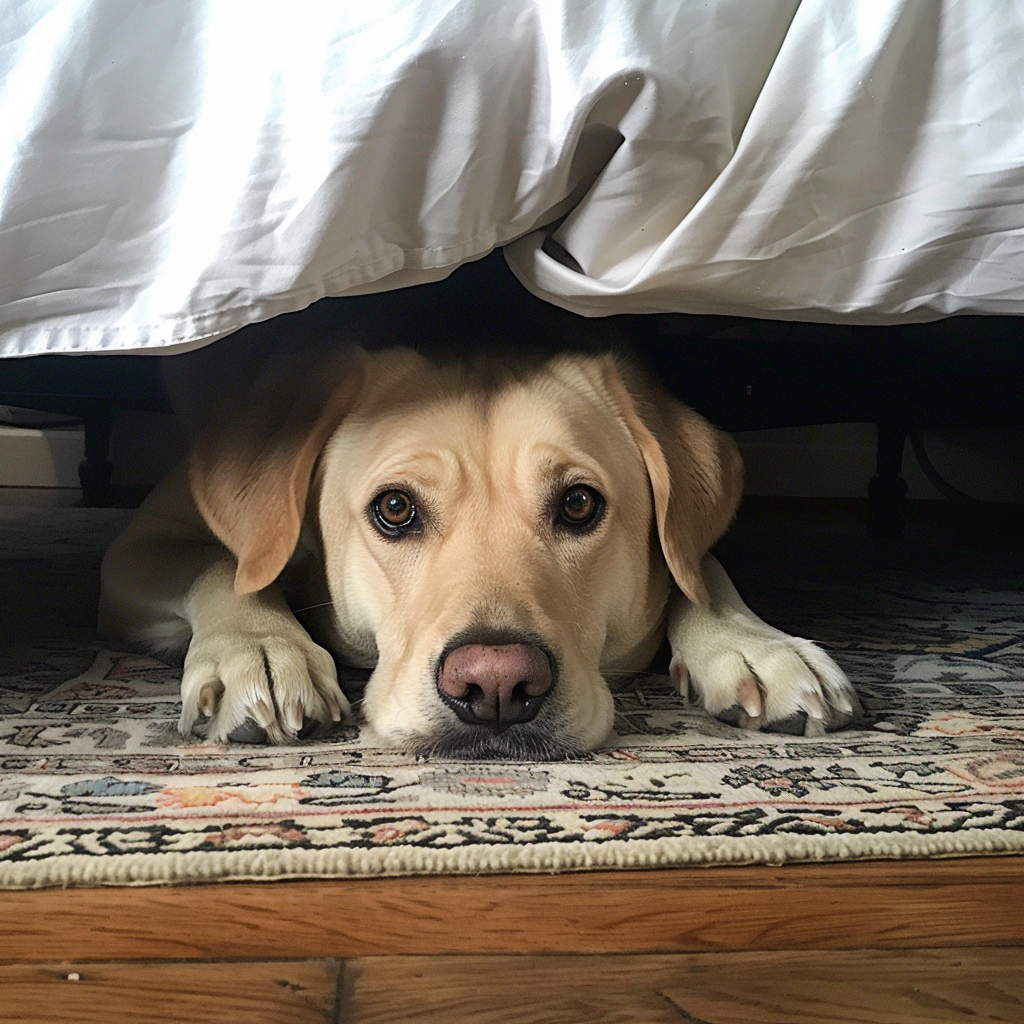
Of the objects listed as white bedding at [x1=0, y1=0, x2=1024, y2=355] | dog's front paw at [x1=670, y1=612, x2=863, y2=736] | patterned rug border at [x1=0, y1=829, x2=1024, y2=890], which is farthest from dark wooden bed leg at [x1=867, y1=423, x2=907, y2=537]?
patterned rug border at [x1=0, y1=829, x2=1024, y2=890]

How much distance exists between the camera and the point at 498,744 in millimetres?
1383

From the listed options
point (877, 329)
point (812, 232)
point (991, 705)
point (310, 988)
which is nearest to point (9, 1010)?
point (310, 988)

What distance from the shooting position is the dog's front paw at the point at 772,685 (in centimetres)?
150

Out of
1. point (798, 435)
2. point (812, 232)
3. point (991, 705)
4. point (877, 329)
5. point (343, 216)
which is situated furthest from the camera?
point (798, 435)

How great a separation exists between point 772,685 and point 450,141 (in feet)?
3.07

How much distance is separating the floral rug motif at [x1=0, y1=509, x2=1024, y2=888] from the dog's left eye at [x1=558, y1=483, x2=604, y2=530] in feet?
1.07

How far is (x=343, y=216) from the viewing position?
1.28 m

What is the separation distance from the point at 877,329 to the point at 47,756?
2.55m

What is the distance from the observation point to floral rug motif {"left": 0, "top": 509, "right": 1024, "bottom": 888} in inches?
39.6

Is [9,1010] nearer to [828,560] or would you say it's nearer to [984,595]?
[984,595]

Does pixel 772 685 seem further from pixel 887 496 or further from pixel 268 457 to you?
pixel 887 496

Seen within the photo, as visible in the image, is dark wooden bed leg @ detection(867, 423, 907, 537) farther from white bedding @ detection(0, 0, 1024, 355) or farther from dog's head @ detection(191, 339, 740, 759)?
white bedding @ detection(0, 0, 1024, 355)

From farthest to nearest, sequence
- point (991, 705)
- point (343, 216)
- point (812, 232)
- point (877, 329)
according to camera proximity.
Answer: point (877, 329) → point (991, 705) → point (812, 232) → point (343, 216)

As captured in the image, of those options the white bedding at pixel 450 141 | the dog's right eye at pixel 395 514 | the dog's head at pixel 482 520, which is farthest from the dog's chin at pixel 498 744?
the white bedding at pixel 450 141
